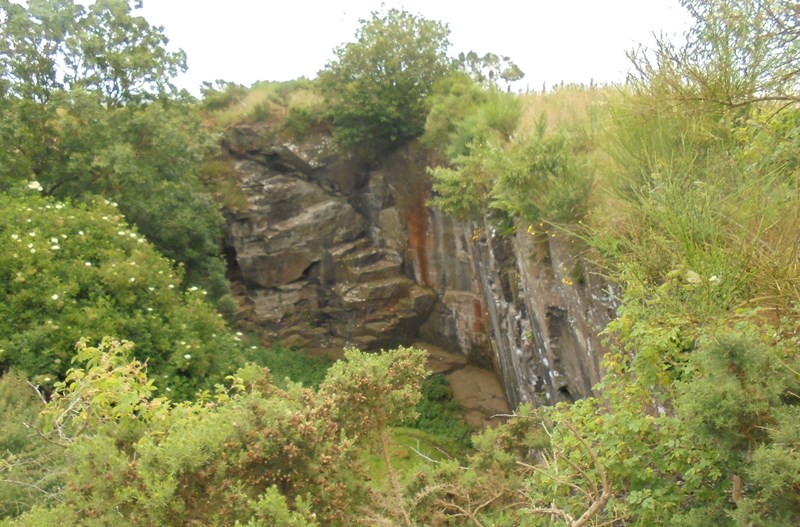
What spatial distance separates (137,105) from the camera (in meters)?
13.5

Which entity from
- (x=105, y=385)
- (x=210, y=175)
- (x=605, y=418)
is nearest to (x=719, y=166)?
(x=605, y=418)

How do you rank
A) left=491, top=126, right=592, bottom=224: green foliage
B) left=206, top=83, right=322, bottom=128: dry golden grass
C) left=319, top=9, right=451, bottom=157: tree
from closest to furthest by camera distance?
left=491, top=126, right=592, bottom=224: green foliage < left=319, top=9, right=451, bottom=157: tree < left=206, top=83, right=322, bottom=128: dry golden grass

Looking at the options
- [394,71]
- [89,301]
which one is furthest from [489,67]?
[89,301]

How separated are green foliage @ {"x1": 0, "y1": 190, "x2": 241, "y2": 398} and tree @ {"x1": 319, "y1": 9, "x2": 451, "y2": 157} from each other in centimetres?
744

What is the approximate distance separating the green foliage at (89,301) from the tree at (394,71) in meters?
7.44

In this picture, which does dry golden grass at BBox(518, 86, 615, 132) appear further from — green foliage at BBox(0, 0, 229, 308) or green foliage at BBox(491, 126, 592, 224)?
green foliage at BBox(0, 0, 229, 308)

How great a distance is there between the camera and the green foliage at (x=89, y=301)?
8.41m

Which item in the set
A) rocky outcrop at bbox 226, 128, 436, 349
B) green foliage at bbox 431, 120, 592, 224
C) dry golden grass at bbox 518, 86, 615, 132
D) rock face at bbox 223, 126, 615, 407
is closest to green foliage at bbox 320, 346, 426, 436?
green foliage at bbox 431, 120, 592, 224

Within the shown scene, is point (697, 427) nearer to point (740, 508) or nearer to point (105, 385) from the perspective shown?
point (740, 508)

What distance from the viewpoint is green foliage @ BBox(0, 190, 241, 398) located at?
27.6ft

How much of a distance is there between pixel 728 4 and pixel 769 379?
2.94 metres

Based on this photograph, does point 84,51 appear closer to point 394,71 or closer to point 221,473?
point 394,71

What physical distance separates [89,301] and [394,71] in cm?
979

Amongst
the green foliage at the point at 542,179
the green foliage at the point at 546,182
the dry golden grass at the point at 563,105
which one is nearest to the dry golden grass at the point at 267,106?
the dry golden grass at the point at 563,105
